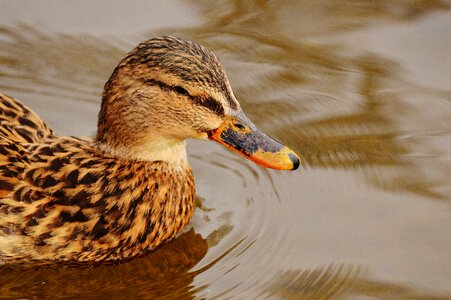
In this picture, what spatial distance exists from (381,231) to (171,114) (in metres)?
1.50

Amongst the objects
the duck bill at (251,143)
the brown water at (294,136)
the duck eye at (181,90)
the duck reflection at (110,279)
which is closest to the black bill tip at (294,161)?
the duck bill at (251,143)

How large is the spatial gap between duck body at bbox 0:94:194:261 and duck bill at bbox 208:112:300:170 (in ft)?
1.95

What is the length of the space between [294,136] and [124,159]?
1.47 metres

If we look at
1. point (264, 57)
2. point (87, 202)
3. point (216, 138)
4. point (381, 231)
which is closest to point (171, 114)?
point (216, 138)

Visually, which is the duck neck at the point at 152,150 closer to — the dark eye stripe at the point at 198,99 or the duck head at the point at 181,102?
the duck head at the point at 181,102

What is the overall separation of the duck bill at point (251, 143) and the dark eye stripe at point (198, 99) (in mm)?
81

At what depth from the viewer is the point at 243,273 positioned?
20.6ft

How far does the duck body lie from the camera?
6.17 m

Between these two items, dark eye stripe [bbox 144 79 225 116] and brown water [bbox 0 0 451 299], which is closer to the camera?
dark eye stripe [bbox 144 79 225 116]

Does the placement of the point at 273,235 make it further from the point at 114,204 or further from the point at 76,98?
the point at 76,98

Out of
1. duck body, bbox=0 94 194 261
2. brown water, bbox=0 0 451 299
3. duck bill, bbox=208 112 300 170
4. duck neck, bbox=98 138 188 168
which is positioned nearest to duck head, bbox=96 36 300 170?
duck bill, bbox=208 112 300 170

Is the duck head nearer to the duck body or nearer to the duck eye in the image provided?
the duck eye

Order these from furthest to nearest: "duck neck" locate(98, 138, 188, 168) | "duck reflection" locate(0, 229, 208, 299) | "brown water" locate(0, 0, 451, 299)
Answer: "duck neck" locate(98, 138, 188, 168), "brown water" locate(0, 0, 451, 299), "duck reflection" locate(0, 229, 208, 299)

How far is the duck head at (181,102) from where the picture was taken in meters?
6.16
